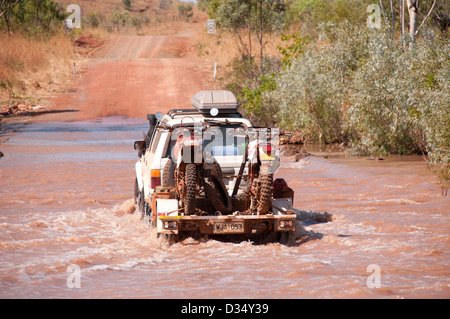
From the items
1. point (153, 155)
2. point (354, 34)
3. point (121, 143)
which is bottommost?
point (121, 143)

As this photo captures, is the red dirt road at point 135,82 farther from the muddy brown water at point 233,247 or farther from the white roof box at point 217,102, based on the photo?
the white roof box at point 217,102

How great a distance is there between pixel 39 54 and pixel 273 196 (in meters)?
34.9

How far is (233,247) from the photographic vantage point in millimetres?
8680

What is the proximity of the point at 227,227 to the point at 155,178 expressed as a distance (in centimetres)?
161

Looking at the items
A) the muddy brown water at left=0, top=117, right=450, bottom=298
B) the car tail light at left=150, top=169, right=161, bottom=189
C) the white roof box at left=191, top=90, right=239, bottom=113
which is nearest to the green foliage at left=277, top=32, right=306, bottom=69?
the muddy brown water at left=0, top=117, right=450, bottom=298

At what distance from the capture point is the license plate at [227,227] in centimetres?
834

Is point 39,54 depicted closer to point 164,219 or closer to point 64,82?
point 64,82

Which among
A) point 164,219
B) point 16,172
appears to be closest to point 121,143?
point 16,172

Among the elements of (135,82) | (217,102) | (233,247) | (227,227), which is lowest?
(233,247)

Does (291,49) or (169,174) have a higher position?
(291,49)

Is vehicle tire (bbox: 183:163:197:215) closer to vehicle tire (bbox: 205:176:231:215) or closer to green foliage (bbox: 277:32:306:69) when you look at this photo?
vehicle tire (bbox: 205:176:231:215)

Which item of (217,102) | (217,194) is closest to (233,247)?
(217,194)

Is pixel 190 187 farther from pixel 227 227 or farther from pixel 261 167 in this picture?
pixel 261 167
